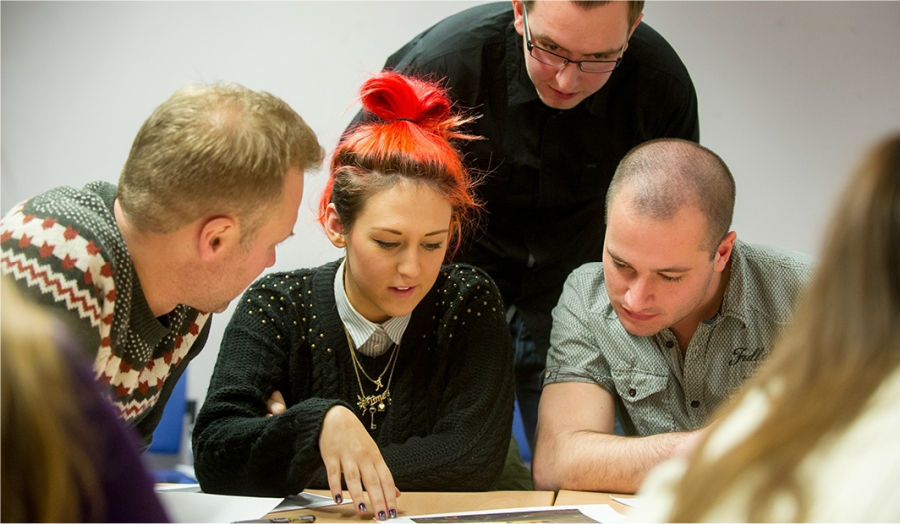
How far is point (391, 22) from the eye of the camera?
3.37 metres

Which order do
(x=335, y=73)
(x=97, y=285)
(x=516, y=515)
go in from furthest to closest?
(x=335, y=73)
(x=516, y=515)
(x=97, y=285)

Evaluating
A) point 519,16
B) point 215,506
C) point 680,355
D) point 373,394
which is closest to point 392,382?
point 373,394

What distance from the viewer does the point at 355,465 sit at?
4.88ft

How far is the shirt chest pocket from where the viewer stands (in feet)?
6.48

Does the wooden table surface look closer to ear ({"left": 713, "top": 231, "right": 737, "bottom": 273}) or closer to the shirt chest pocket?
the shirt chest pocket

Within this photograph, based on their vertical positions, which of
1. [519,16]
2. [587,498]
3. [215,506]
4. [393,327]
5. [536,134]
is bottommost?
[587,498]

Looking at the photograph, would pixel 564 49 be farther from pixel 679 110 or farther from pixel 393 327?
pixel 393 327

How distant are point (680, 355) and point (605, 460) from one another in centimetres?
35

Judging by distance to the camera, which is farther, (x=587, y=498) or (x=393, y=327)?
(x=393, y=327)

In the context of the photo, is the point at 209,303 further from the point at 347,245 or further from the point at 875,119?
the point at 875,119

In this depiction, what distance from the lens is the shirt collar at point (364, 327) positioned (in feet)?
6.30

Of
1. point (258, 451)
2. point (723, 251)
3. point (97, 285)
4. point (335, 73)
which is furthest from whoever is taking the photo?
point (335, 73)

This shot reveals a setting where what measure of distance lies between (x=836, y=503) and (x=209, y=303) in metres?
1.03

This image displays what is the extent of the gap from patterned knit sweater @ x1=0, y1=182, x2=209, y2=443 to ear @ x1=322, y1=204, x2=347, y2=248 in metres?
0.45
